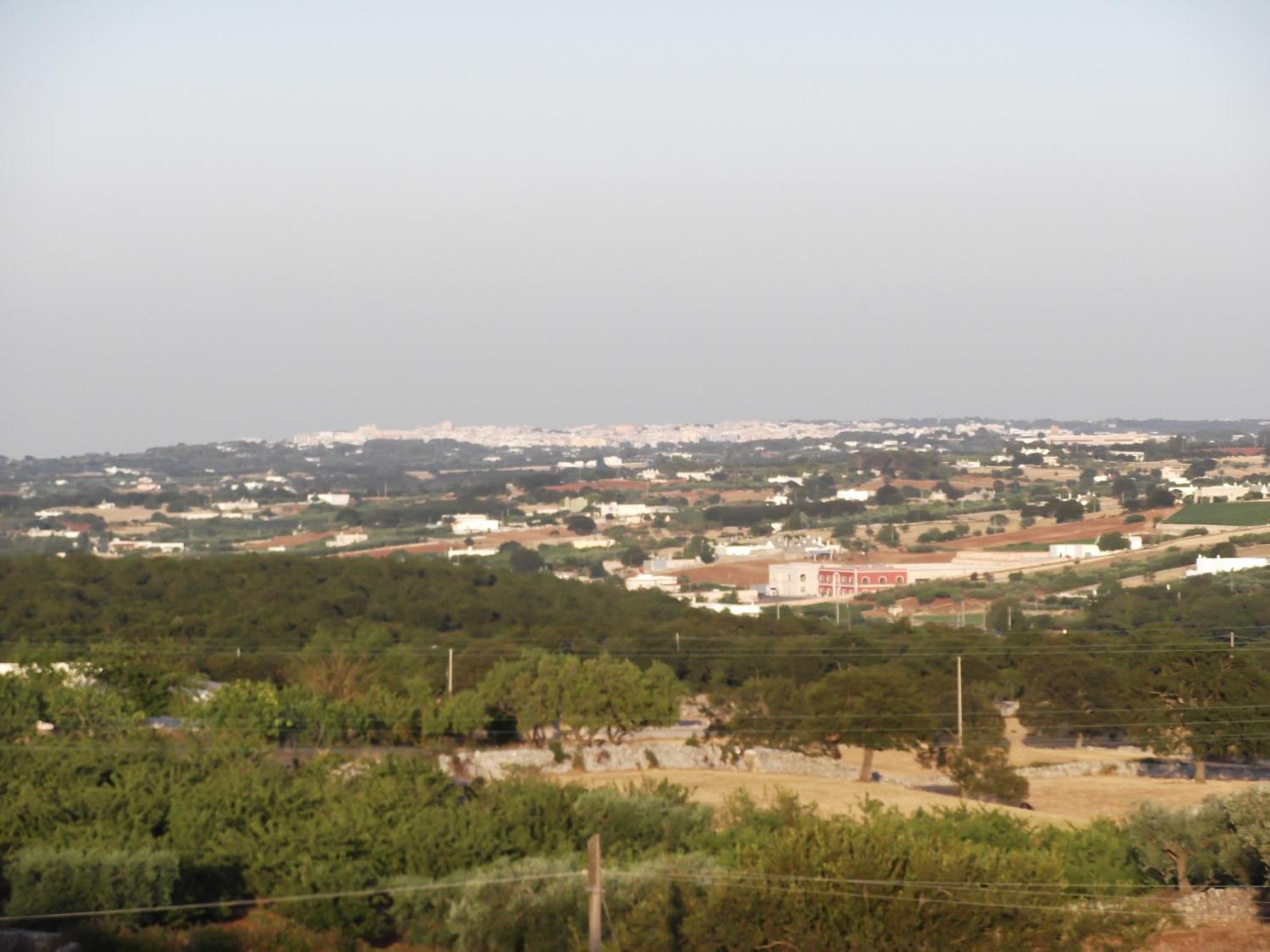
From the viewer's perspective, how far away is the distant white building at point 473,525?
91.2m

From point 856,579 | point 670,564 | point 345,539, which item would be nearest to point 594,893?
point 856,579

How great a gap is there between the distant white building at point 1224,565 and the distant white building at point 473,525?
145 feet

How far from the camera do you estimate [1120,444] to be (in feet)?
482

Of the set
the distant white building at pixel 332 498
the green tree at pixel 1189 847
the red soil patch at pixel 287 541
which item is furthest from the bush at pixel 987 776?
the distant white building at pixel 332 498

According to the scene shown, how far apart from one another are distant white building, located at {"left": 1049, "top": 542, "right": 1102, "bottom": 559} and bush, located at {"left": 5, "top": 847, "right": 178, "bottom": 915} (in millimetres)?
55133

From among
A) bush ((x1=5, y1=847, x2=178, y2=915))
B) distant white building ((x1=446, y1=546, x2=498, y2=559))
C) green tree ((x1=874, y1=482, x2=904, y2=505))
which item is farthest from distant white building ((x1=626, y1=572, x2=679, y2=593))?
bush ((x1=5, y1=847, x2=178, y2=915))

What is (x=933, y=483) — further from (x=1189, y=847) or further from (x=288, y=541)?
(x=1189, y=847)

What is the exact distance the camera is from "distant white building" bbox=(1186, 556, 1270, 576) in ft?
176

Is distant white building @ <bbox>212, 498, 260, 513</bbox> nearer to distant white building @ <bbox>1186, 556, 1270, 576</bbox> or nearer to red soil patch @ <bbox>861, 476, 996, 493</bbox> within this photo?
red soil patch @ <bbox>861, 476, 996, 493</bbox>

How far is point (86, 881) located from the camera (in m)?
13.1

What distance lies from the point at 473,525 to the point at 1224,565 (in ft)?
166

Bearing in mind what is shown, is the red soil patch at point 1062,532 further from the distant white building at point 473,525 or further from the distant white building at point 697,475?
the distant white building at point 697,475

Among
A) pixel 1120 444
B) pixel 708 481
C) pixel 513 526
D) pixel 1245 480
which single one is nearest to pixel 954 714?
pixel 513 526

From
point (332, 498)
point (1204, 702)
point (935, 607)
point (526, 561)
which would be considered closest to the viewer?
point (1204, 702)
